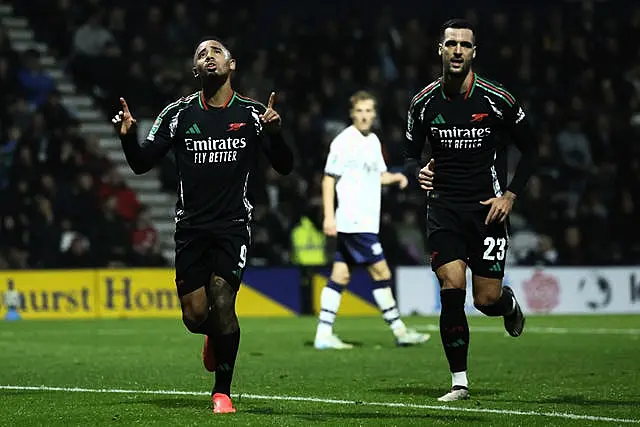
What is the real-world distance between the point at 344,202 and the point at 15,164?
378 inches

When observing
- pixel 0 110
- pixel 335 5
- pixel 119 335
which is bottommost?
pixel 119 335

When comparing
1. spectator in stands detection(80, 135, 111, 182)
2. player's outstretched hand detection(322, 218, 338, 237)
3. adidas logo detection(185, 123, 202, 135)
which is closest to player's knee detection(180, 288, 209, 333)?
adidas logo detection(185, 123, 202, 135)

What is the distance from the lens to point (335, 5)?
2844 cm

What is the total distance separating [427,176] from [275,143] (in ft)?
4.37

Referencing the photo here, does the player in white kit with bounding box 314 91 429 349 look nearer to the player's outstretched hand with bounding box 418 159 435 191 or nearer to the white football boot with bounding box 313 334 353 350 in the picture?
the white football boot with bounding box 313 334 353 350

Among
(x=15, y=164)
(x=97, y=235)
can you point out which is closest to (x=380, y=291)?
(x=97, y=235)

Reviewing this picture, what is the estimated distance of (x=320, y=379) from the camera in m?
10.5

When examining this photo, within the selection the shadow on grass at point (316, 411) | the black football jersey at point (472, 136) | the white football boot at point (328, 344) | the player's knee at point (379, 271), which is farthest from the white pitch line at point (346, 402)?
the player's knee at point (379, 271)

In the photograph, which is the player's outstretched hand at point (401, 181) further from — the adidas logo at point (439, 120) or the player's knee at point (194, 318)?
the player's knee at point (194, 318)

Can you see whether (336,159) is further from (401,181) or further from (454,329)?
(454,329)

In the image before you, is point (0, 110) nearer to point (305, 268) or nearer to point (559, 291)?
point (305, 268)

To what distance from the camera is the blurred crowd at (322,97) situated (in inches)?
870

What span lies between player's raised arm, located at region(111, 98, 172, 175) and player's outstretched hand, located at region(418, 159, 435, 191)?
1.77m

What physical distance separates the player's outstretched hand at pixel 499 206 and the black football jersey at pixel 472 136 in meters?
0.05
